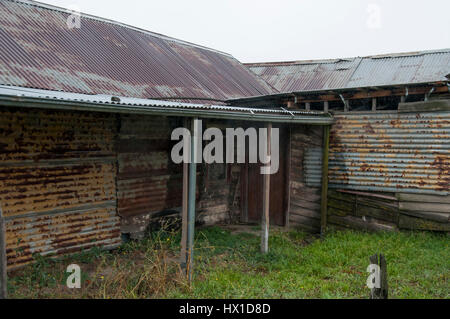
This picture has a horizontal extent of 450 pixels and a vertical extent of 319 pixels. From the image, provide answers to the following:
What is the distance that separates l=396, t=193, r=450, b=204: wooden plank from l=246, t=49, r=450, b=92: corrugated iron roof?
4.07 m

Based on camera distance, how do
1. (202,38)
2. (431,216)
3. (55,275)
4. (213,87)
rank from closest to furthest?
(55,275), (431,216), (213,87), (202,38)

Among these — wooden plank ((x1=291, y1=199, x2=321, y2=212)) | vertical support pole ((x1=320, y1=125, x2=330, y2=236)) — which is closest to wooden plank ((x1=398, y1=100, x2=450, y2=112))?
vertical support pole ((x1=320, y1=125, x2=330, y2=236))

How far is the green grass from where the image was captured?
19.0ft

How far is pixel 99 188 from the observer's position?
26.1ft

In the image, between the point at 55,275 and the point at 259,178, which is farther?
the point at 259,178

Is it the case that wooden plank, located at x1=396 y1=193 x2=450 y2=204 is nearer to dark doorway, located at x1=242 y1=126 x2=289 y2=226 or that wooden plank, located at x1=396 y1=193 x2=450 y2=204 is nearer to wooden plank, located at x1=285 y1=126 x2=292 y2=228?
wooden plank, located at x1=285 y1=126 x2=292 y2=228

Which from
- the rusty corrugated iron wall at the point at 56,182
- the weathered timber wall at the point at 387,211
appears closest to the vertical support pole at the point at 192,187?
the rusty corrugated iron wall at the point at 56,182

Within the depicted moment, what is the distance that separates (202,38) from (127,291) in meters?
65.2

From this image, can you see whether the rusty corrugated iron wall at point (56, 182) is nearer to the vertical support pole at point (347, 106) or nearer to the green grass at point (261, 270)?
the green grass at point (261, 270)

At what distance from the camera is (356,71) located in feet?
46.4
